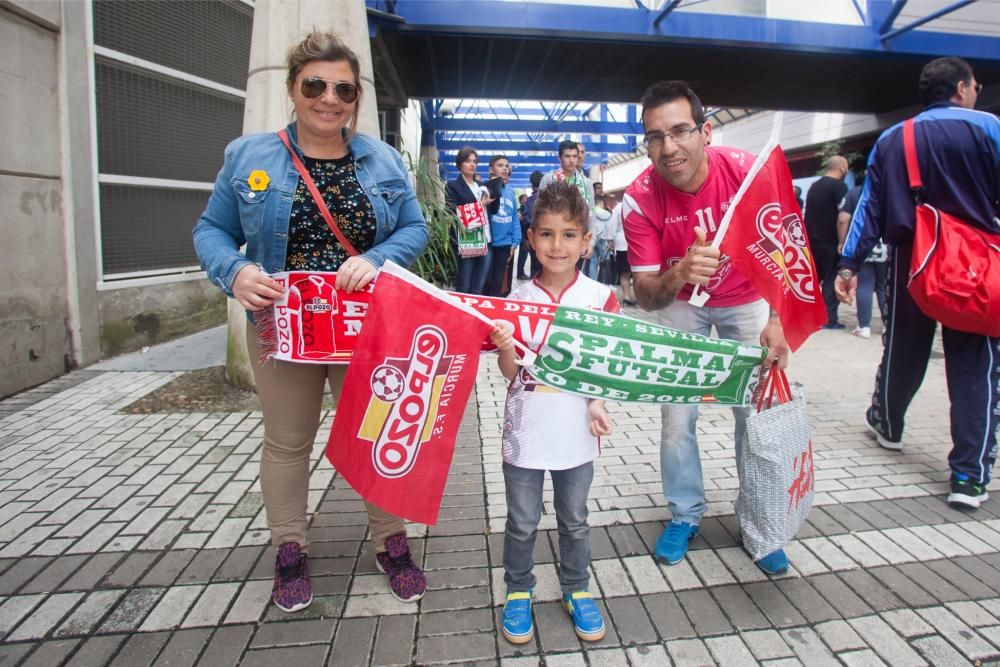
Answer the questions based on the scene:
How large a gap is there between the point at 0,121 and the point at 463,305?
4.98 m

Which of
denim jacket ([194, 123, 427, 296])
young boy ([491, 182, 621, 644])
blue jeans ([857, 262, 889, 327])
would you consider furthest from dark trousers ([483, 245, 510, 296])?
young boy ([491, 182, 621, 644])

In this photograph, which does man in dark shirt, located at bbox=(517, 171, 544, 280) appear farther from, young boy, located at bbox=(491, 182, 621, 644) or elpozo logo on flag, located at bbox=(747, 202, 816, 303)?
young boy, located at bbox=(491, 182, 621, 644)

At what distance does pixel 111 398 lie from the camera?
4.96m

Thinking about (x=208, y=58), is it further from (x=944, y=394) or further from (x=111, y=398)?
(x=944, y=394)

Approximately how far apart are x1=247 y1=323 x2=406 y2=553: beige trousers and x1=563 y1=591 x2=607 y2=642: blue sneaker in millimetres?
1086

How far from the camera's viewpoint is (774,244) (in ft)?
8.13

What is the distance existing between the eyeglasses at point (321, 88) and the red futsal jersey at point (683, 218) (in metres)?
1.21

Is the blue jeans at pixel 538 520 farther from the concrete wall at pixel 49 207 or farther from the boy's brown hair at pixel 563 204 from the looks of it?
the concrete wall at pixel 49 207

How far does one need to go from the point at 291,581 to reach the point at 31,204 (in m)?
4.64

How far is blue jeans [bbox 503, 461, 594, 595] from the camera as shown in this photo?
2215mm

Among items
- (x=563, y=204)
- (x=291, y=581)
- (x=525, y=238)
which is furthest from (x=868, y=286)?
(x=291, y=581)

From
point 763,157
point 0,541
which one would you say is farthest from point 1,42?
point 763,157

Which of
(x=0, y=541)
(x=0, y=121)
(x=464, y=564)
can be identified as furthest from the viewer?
(x=0, y=121)

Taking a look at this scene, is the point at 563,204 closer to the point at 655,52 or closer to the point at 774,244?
the point at 774,244
